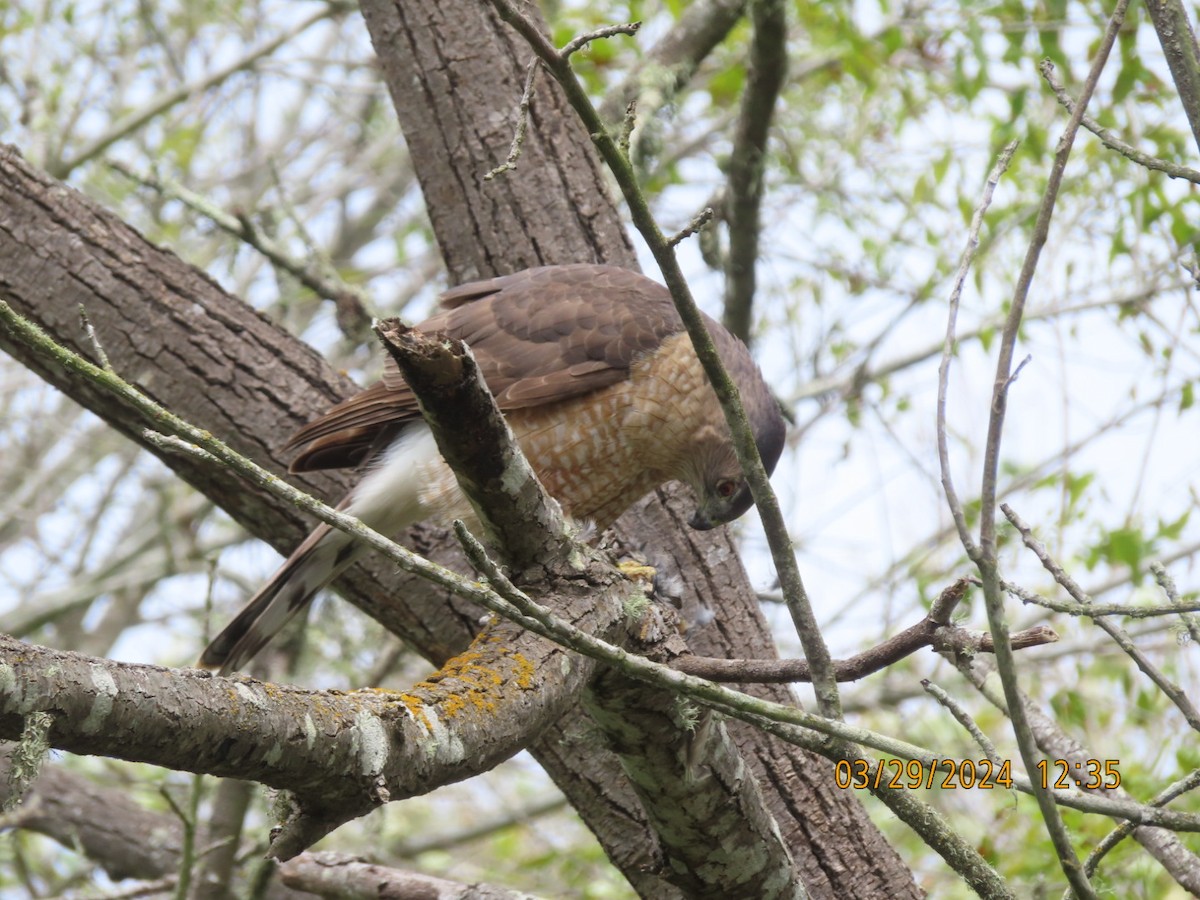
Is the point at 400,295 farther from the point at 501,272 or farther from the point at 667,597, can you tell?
the point at 667,597

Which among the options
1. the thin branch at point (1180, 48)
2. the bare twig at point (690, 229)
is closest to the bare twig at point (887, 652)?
the bare twig at point (690, 229)

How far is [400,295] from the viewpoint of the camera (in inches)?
317

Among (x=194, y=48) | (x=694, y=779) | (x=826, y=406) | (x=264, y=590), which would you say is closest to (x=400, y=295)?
(x=194, y=48)

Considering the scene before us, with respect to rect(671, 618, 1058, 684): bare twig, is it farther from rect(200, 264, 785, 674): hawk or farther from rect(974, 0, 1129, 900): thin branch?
rect(200, 264, 785, 674): hawk

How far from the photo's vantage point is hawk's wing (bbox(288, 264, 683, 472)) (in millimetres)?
3576

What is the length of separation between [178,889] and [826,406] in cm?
380

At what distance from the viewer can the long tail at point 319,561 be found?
353 centimetres

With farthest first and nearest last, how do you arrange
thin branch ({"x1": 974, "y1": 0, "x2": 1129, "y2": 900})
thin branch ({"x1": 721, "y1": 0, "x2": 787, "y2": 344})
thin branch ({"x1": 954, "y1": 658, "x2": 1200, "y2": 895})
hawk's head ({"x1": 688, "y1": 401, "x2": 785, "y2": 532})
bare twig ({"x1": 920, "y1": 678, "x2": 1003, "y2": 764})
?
thin branch ({"x1": 721, "y1": 0, "x2": 787, "y2": 344})
hawk's head ({"x1": 688, "y1": 401, "x2": 785, "y2": 532})
thin branch ({"x1": 954, "y1": 658, "x2": 1200, "y2": 895})
bare twig ({"x1": 920, "y1": 678, "x2": 1003, "y2": 764})
thin branch ({"x1": 974, "y1": 0, "x2": 1129, "y2": 900})

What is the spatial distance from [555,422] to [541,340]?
243 mm

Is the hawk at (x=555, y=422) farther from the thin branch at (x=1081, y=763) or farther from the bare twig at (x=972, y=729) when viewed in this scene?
the bare twig at (x=972, y=729)

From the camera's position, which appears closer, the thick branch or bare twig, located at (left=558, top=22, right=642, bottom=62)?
bare twig, located at (left=558, top=22, right=642, bottom=62)

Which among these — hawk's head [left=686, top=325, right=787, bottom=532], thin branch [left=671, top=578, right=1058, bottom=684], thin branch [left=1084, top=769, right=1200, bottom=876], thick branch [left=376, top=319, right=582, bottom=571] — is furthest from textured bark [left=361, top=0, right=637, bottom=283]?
thin branch [left=1084, top=769, right=1200, bottom=876]

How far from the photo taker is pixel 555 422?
11.9ft

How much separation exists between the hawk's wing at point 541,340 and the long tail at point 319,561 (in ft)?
0.34
